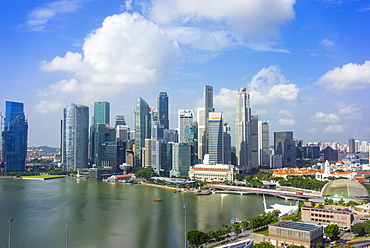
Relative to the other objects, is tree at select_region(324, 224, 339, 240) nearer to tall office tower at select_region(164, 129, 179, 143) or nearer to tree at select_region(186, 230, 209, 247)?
tree at select_region(186, 230, 209, 247)

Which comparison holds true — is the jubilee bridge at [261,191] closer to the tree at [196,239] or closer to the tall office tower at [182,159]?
the tall office tower at [182,159]

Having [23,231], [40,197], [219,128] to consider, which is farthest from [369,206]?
[219,128]

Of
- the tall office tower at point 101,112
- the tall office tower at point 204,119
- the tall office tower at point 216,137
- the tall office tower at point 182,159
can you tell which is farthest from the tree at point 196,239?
the tall office tower at point 101,112

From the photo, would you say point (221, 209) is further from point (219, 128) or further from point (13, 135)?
point (13, 135)

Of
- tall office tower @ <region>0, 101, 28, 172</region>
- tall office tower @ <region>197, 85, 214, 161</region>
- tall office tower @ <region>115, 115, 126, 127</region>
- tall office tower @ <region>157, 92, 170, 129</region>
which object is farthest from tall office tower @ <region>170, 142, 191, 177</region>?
tall office tower @ <region>115, 115, 126, 127</region>

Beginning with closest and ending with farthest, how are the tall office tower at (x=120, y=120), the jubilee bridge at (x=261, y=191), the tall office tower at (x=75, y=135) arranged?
the jubilee bridge at (x=261, y=191)
the tall office tower at (x=75, y=135)
the tall office tower at (x=120, y=120)

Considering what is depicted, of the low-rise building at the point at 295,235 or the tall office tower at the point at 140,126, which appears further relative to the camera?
the tall office tower at the point at 140,126

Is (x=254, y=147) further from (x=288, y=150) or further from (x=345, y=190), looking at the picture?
(x=345, y=190)
